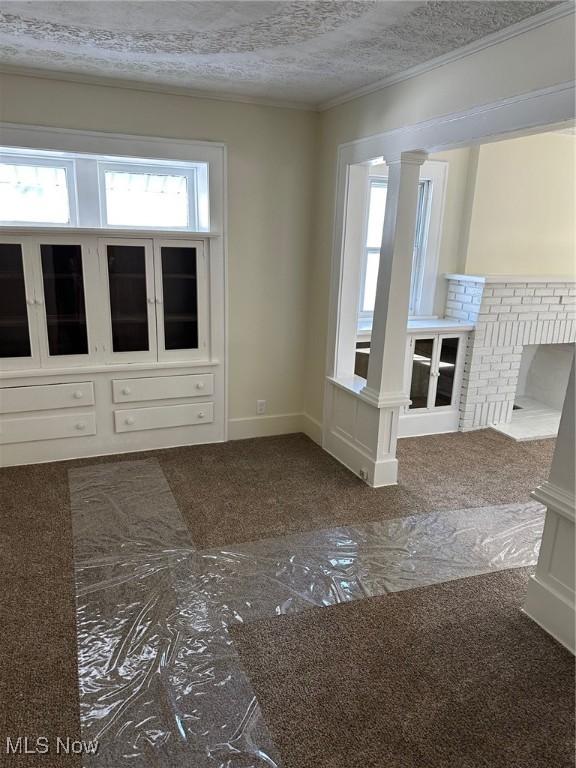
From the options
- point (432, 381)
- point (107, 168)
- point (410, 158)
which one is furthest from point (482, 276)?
point (107, 168)

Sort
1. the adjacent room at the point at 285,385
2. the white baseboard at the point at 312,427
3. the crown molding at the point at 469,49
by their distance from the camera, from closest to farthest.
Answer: the adjacent room at the point at 285,385
the crown molding at the point at 469,49
the white baseboard at the point at 312,427

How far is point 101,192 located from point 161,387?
1431 millimetres

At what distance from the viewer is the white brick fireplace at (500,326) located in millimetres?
4609

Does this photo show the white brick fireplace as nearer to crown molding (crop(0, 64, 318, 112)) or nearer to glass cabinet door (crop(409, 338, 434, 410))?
glass cabinet door (crop(409, 338, 434, 410))

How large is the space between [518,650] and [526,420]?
3.10 meters

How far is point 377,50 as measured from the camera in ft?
8.85

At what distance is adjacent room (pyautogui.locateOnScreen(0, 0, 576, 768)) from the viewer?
2.03m

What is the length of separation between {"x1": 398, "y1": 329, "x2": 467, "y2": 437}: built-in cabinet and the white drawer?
1638 mm

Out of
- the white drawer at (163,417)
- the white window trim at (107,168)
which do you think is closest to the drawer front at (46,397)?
the white drawer at (163,417)

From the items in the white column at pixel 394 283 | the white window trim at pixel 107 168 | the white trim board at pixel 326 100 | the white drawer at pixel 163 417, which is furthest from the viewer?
the white drawer at pixel 163 417

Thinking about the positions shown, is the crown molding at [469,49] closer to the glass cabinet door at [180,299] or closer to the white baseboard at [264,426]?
the glass cabinet door at [180,299]

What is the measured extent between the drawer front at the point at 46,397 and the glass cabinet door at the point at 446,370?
278cm

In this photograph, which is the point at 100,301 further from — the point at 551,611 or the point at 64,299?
the point at 551,611

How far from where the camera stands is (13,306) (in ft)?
12.1
